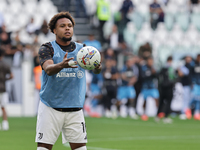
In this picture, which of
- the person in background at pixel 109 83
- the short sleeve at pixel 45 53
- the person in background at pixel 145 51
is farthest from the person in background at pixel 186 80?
the short sleeve at pixel 45 53

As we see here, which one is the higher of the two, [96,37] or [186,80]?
[96,37]

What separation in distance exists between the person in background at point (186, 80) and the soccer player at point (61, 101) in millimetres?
→ 13208

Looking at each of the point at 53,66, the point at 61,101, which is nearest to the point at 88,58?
the point at 53,66

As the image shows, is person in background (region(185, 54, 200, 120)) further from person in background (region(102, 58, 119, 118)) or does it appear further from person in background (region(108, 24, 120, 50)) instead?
person in background (region(108, 24, 120, 50))

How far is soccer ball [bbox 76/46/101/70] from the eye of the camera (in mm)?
5180

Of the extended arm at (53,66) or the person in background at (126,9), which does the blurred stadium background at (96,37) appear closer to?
the person in background at (126,9)

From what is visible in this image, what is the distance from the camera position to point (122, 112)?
1942 centimetres

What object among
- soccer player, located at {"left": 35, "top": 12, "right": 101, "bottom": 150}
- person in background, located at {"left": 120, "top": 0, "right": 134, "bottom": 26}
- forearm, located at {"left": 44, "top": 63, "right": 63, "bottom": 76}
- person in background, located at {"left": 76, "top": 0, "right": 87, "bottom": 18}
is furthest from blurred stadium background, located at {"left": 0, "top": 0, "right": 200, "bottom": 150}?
forearm, located at {"left": 44, "top": 63, "right": 63, "bottom": 76}

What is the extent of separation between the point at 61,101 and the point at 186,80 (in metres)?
14.0

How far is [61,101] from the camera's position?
5.47 m

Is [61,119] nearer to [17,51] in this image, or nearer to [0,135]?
[0,135]

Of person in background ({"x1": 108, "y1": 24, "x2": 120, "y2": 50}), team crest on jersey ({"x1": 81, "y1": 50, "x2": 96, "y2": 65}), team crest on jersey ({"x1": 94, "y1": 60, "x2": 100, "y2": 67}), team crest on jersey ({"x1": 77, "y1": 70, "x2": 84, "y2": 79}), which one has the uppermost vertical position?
person in background ({"x1": 108, "y1": 24, "x2": 120, "y2": 50})

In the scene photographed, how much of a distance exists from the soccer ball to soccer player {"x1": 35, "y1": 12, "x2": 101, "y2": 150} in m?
0.15

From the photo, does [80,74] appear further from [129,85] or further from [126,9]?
[126,9]
